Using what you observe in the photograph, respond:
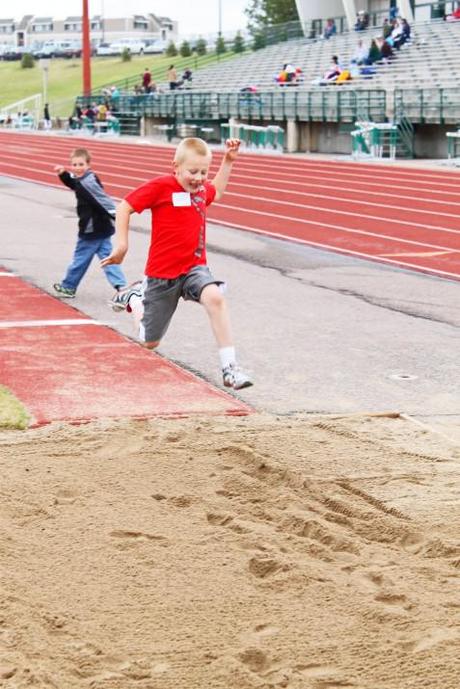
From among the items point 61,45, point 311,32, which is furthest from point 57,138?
point 61,45

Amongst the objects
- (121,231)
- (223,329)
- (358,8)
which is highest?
(358,8)

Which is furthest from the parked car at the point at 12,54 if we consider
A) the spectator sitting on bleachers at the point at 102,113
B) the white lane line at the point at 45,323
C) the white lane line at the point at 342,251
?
the white lane line at the point at 45,323

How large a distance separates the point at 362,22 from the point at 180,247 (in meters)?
52.6

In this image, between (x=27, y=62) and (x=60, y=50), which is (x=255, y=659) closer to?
(x=27, y=62)

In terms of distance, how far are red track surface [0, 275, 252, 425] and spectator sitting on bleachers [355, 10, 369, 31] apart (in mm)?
49308

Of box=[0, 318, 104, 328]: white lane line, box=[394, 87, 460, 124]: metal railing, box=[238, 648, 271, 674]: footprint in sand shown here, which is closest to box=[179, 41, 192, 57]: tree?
box=[394, 87, 460, 124]: metal railing

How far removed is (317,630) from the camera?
13.9ft

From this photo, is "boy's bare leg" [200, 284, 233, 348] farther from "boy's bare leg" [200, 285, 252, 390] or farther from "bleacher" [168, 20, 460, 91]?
"bleacher" [168, 20, 460, 91]

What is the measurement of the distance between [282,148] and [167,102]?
14640mm

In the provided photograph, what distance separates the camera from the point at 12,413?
740 cm

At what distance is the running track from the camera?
1686 cm

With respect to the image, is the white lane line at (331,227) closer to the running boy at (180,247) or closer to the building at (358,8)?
the running boy at (180,247)

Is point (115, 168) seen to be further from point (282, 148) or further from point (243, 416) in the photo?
point (243, 416)

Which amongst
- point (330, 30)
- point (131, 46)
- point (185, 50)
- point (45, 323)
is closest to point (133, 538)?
point (45, 323)
